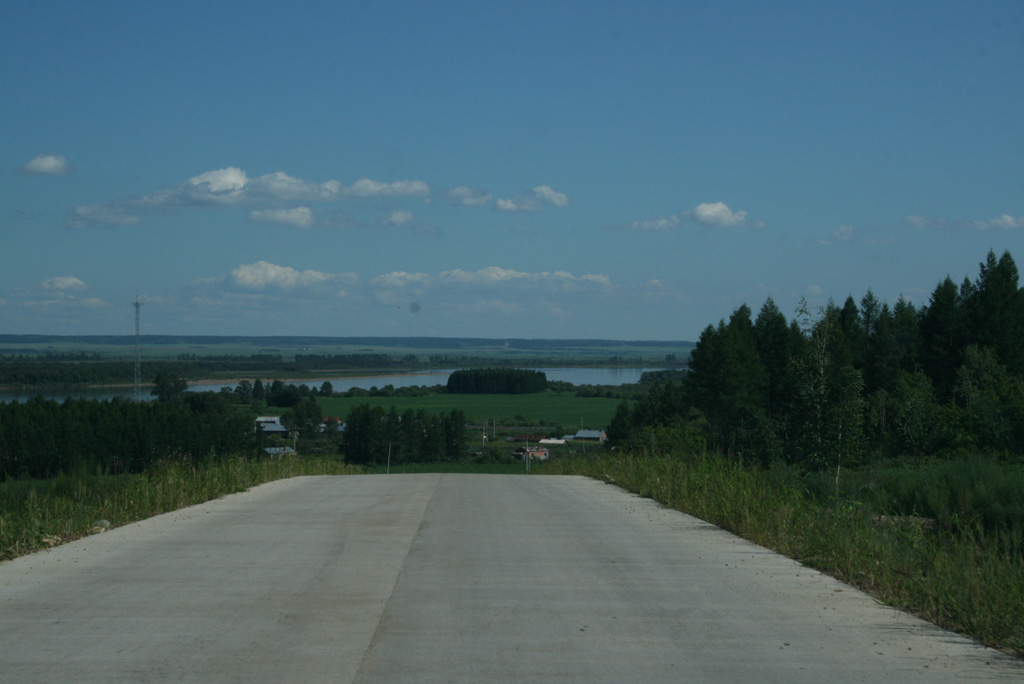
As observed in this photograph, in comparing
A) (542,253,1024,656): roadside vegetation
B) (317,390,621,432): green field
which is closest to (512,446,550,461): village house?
(542,253,1024,656): roadside vegetation

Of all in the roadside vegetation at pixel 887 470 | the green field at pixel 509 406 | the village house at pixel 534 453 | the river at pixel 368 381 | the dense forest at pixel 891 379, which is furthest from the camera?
the green field at pixel 509 406

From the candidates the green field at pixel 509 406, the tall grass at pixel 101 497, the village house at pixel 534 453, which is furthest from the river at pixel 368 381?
the tall grass at pixel 101 497

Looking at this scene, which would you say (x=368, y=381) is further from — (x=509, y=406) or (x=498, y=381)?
(x=509, y=406)

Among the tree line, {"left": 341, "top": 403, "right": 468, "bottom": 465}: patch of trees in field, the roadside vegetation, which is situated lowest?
{"left": 341, "top": 403, "right": 468, "bottom": 465}: patch of trees in field

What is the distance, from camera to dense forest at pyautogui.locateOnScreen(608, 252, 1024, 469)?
4200 centimetres

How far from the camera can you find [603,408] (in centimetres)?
11638

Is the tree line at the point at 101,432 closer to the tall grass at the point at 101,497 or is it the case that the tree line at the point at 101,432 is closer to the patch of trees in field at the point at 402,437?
the patch of trees in field at the point at 402,437

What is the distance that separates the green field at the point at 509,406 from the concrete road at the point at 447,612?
85.3 metres

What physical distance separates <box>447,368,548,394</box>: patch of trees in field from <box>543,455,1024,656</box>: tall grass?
380 ft

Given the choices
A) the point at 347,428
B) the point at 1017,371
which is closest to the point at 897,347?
the point at 1017,371

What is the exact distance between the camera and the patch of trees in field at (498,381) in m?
132

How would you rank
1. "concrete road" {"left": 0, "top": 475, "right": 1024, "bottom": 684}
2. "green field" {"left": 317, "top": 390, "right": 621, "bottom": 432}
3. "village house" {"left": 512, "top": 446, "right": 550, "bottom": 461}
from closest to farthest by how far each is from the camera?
"concrete road" {"left": 0, "top": 475, "right": 1024, "bottom": 684}, "village house" {"left": 512, "top": 446, "right": 550, "bottom": 461}, "green field" {"left": 317, "top": 390, "right": 621, "bottom": 432}

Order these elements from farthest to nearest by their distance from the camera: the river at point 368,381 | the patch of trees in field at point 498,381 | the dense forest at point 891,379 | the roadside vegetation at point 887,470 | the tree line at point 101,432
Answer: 1. the patch of trees in field at point 498,381
2. the river at point 368,381
3. the tree line at point 101,432
4. the dense forest at point 891,379
5. the roadside vegetation at point 887,470

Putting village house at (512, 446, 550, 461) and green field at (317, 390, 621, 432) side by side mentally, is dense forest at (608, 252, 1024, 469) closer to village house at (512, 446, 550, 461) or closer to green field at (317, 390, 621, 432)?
village house at (512, 446, 550, 461)
